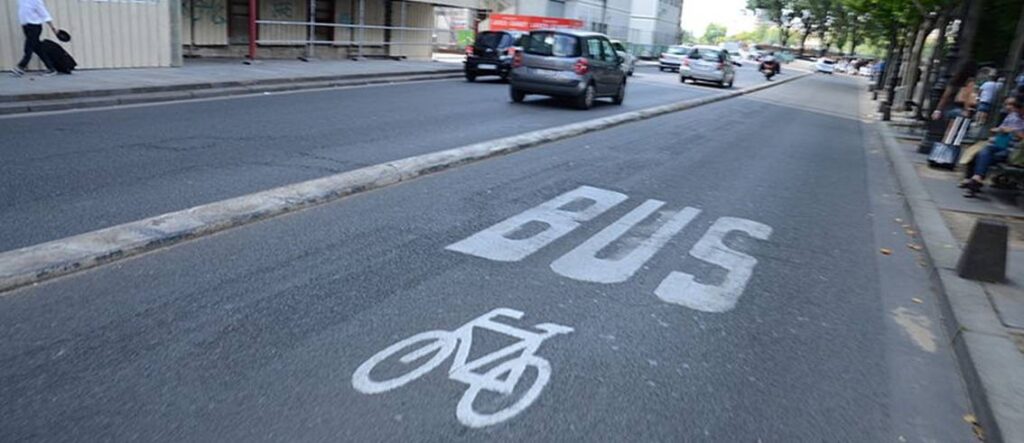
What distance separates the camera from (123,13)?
15.5 meters

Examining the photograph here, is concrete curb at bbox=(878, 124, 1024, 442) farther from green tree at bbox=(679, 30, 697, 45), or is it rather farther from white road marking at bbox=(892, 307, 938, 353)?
green tree at bbox=(679, 30, 697, 45)

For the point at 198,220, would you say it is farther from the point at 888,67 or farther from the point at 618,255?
the point at 888,67

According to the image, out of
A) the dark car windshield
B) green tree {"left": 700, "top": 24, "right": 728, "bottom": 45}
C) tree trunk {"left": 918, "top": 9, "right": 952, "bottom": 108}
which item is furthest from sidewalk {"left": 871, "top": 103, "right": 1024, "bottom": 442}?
green tree {"left": 700, "top": 24, "right": 728, "bottom": 45}

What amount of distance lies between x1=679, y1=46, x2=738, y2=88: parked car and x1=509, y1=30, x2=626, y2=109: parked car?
16.2 metres

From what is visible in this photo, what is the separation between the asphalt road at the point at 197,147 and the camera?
6.21 metres

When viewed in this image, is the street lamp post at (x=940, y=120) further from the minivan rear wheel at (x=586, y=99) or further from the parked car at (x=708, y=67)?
the parked car at (x=708, y=67)

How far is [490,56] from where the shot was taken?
2288 centimetres

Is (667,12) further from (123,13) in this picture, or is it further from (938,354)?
(938,354)

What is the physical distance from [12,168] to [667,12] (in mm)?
76740

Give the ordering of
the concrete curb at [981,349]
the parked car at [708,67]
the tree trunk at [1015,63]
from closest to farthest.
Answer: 1. the concrete curb at [981,349]
2. the tree trunk at [1015,63]
3. the parked car at [708,67]

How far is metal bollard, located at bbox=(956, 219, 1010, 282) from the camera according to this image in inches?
236

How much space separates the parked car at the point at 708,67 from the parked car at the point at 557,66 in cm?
1621

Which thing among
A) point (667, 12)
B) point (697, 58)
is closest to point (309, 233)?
point (697, 58)

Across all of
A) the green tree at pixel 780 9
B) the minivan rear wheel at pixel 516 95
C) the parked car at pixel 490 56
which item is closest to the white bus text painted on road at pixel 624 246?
the minivan rear wheel at pixel 516 95
